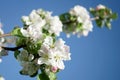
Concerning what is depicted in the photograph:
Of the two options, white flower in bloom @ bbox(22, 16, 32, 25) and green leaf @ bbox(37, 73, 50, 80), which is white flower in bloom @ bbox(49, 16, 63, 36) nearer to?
white flower in bloom @ bbox(22, 16, 32, 25)

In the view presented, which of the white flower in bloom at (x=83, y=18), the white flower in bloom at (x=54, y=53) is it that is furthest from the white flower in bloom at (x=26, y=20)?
the white flower in bloom at (x=83, y=18)

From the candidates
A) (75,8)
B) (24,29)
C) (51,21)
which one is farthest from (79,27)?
(24,29)

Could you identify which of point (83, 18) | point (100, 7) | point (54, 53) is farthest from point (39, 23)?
point (100, 7)

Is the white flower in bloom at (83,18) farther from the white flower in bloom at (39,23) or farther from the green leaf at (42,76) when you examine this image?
the green leaf at (42,76)

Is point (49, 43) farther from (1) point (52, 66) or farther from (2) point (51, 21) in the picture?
(2) point (51, 21)

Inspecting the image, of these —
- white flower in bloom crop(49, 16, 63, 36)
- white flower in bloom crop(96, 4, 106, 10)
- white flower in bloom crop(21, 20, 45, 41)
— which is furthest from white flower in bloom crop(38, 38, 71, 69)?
white flower in bloom crop(96, 4, 106, 10)

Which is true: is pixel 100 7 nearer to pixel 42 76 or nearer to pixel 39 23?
pixel 39 23

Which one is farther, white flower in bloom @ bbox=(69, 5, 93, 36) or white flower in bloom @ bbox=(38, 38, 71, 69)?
white flower in bloom @ bbox=(69, 5, 93, 36)
